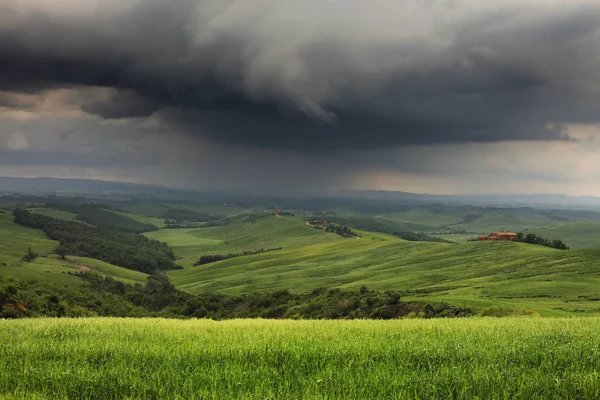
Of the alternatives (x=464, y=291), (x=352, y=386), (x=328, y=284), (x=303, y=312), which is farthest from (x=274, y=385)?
(x=328, y=284)

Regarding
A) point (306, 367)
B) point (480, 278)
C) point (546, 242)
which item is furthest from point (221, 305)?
point (546, 242)

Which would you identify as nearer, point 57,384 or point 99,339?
point 57,384

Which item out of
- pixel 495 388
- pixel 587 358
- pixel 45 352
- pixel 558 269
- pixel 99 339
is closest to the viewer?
pixel 495 388

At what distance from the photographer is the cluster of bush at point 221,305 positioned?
190 ft

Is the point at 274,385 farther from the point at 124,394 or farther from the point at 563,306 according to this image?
the point at 563,306

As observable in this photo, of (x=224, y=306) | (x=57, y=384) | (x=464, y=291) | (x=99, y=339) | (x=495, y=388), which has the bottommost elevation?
(x=224, y=306)

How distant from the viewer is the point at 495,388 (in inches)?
337

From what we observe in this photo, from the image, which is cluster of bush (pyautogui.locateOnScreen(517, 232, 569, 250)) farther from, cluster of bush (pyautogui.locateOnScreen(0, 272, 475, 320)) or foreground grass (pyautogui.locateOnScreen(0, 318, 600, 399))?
foreground grass (pyautogui.locateOnScreen(0, 318, 600, 399))

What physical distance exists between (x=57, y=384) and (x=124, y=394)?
1694 mm

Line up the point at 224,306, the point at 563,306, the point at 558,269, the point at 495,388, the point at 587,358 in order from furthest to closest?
the point at 224,306, the point at 558,269, the point at 563,306, the point at 587,358, the point at 495,388

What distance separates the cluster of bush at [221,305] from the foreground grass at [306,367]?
129ft

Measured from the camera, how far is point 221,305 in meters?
137

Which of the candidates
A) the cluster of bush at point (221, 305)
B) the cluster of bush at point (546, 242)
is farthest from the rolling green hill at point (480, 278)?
the cluster of bush at point (221, 305)

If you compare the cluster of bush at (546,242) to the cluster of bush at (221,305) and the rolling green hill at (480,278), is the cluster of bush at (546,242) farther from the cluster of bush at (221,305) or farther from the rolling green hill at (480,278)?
the cluster of bush at (221,305)
